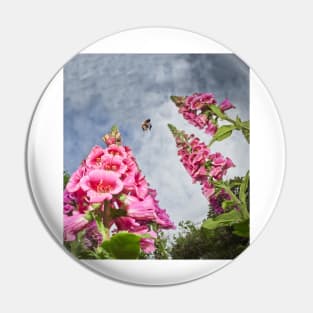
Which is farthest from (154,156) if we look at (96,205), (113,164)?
(96,205)

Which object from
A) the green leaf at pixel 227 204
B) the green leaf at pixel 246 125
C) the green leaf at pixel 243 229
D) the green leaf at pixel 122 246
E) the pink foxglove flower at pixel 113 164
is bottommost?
the green leaf at pixel 122 246

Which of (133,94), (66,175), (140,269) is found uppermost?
(133,94)

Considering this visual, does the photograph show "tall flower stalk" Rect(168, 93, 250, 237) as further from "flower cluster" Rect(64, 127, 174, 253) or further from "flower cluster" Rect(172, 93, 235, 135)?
"flower cluster" Rect(64, 127, 174, 253)

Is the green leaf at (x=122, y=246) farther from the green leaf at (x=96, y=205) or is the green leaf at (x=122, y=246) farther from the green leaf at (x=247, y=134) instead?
the green leaf at (x=247, y=134)

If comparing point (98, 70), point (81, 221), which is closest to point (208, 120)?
point (98, 70)

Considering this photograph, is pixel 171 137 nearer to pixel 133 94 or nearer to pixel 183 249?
pixel 133 94

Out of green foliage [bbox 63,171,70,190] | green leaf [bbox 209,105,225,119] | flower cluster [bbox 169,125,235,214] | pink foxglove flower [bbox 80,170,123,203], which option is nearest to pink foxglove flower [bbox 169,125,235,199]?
flower cluster [bbox 169,125,235,214]

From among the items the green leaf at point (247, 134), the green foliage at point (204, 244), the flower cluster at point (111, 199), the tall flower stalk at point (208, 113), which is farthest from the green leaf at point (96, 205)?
the green leaf at point (247, 134)
